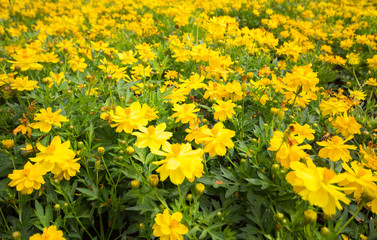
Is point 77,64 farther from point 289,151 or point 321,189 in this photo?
point 321,189

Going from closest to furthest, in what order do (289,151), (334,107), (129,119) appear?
(289,151), (129,119), (334,107)

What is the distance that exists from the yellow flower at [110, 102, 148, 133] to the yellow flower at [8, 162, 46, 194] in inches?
14.3

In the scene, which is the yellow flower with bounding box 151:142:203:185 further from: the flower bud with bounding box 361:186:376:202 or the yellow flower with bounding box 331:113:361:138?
the yellow flower with bounding box 331:113:361:138

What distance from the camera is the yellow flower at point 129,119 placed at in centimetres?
116

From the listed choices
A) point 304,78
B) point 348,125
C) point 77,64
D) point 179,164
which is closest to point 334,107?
point 348,125

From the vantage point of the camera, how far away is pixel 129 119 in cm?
118

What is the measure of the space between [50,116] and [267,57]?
1.98 meters

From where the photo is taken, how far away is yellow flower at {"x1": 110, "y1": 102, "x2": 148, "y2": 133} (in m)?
1.16

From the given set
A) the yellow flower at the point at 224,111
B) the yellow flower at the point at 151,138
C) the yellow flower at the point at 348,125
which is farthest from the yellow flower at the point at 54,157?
the yellow flower at the point at 348,125

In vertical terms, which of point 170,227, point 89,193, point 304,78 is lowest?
point 89,193

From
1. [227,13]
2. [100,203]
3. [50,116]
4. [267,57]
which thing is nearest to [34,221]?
[100,203]

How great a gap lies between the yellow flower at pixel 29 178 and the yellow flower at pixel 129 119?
36 cm

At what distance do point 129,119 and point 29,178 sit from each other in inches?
19.0

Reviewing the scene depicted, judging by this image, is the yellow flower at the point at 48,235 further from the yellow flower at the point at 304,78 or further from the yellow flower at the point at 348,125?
the yellow flower at the point at 348,125
